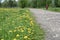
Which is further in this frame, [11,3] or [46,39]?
[11,3]

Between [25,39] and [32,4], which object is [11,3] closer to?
[32,4]

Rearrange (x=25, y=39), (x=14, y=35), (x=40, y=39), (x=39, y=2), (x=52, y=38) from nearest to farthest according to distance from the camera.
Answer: (x=25, y=39) → (x=14, y=35) → (x=40, y=39) → (x=52, y=38) → (x=39, y=2)

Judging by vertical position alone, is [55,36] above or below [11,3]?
above

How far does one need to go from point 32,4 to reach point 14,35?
46778 millimetres

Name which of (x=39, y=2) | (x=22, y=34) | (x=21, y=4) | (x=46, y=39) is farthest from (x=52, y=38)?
(x=39, y=2)

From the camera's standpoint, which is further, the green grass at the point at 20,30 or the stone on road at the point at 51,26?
the stone on road at the point at 51,26

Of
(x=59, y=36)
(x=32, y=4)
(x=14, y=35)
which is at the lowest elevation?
(x=32, y=4)

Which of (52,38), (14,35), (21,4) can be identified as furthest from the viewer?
(21,4)

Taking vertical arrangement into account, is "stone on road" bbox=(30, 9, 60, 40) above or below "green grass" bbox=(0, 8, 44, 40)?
below

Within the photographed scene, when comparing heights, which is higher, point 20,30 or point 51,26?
point 20,30

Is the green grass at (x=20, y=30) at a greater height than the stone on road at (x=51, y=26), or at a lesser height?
A: greater

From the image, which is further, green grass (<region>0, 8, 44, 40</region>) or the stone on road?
the stone on road

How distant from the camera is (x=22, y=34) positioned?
4.38 m

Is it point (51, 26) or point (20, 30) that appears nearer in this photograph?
point (20, 30)
